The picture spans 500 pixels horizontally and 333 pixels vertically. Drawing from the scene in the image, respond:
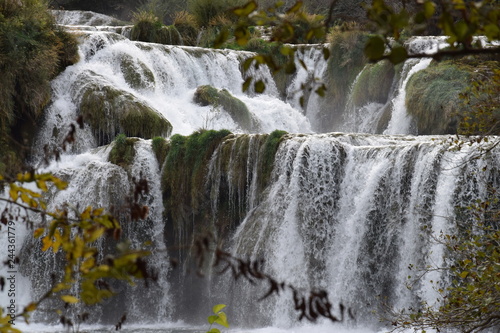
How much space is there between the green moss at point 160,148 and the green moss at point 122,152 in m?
0.41

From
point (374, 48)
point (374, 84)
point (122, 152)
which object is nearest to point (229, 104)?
point (374, 84)

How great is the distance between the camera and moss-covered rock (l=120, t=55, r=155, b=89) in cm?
1548

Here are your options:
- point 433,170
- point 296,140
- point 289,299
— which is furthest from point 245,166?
point 433,170

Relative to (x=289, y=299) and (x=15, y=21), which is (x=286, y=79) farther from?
(x=289, y=299)

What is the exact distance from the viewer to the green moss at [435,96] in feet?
42.6

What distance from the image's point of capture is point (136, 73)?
1560cm

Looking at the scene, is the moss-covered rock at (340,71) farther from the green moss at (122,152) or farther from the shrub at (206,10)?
the green moss at (122,152)

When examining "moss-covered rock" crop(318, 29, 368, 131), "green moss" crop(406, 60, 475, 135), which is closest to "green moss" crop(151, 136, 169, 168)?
"green moss" crop(406, 60, 475, 135)

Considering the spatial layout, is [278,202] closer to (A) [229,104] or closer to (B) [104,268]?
(A) [229,104]

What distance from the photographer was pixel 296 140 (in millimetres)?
10812

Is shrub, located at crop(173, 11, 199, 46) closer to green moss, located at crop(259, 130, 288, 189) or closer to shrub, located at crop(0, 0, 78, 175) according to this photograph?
shrub, located at crop(0, 0, 78, 175)

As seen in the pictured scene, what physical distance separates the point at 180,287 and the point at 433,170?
5.26 metres

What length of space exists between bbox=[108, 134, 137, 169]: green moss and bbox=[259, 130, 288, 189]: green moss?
262 cm

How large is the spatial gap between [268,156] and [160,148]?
2.37 m
